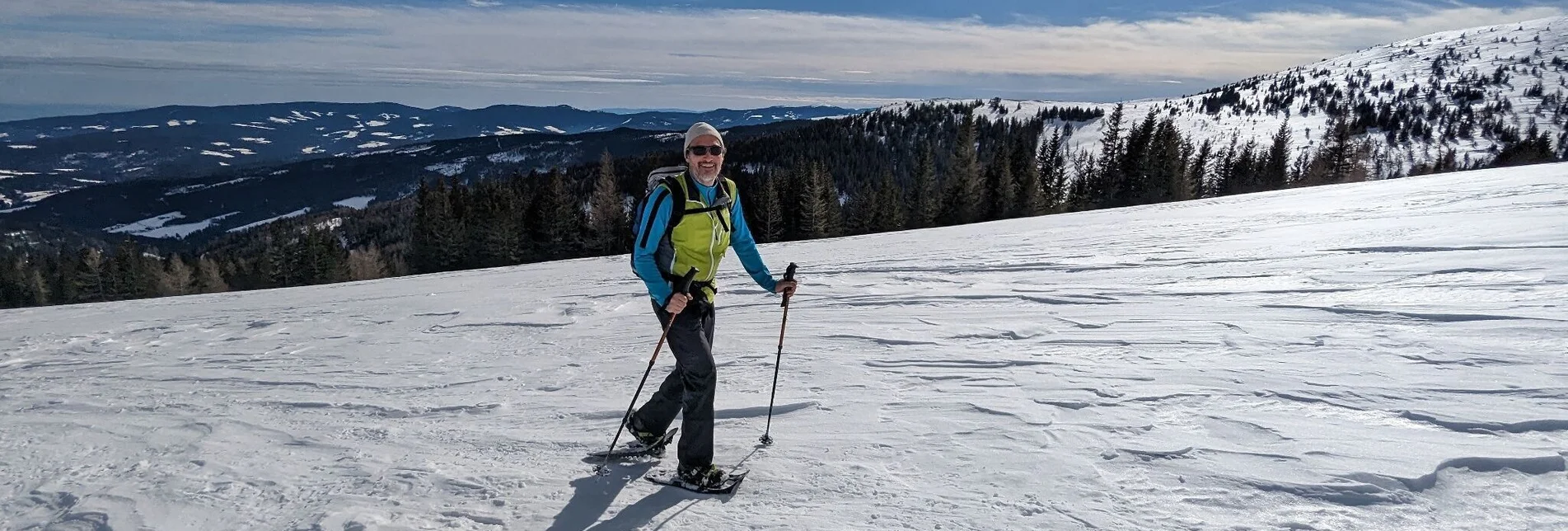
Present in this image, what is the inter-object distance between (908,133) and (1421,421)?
14778cm

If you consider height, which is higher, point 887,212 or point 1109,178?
point 1109,178

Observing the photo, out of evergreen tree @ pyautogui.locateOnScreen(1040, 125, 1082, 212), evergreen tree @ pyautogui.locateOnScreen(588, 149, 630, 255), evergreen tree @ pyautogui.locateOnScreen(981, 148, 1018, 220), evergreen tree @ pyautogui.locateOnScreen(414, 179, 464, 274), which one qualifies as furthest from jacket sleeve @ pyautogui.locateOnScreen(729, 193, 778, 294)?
evergreen tree @ pyautogui.locateOnScreen(414, 179, 464, 274)

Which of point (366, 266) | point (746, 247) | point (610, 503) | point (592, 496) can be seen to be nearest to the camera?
point (610, 503)

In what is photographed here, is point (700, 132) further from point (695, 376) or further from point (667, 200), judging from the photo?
point (695, 376)

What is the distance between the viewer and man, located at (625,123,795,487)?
3809 mm

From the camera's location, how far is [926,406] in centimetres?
509

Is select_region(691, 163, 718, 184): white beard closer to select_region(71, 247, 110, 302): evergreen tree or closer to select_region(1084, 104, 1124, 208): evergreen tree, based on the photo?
select_region(1084, 104, 1124, 208): evergreen tree

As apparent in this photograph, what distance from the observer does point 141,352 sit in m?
8.95

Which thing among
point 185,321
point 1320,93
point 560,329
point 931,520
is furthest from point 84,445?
point 1320,93

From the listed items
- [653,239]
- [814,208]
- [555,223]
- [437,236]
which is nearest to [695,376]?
[653,239]

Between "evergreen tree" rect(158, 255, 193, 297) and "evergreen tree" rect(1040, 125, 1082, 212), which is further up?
"evergreen tree" rect(1040, 125, 1082, 212)

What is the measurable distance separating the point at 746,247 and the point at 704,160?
0.78m

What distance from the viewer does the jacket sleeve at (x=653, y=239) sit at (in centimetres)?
378

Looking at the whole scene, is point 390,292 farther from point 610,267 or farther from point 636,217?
point 636,217
